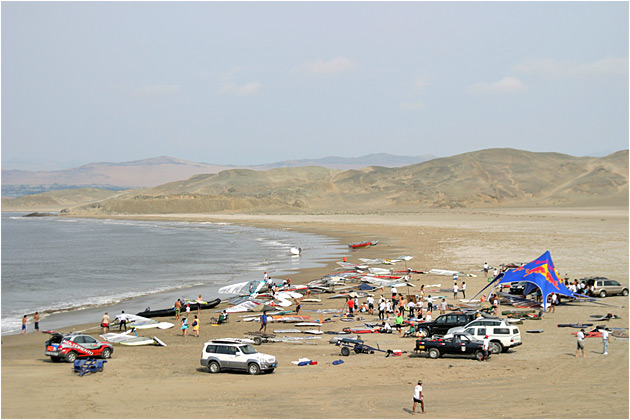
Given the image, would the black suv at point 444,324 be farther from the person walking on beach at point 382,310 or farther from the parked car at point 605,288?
the parked car at point 605,288

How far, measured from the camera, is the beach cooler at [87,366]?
21.6 metres

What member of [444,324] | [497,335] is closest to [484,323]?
[497,335]

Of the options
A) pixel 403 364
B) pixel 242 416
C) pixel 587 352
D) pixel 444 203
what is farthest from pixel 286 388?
pixel 444 203

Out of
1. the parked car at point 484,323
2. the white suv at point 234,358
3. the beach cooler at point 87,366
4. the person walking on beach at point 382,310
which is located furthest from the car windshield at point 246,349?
the person walking on beach at point 382,310

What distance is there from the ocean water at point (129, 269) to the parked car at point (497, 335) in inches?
831

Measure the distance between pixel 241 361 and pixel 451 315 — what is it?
33.3 ft

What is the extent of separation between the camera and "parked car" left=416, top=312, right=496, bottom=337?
26.0m

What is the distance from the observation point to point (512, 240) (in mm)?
68625

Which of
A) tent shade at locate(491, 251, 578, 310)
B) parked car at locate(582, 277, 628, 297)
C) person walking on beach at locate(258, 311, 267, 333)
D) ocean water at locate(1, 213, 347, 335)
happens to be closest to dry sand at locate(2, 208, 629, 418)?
person walking on beach at locate(258, 311, 267, 333)

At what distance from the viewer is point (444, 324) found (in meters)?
26.1

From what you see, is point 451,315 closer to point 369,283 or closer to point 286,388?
point 286,388

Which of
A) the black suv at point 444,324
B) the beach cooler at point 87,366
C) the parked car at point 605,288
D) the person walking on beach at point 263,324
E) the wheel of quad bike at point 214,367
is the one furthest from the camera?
the parked car at point 605,288

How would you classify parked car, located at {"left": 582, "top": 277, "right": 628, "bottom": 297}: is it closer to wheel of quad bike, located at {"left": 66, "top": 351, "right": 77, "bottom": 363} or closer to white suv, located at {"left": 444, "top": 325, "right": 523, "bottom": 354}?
white suv, located at {"left": 444, "top": 325, "right": 523, "bottom": 354}

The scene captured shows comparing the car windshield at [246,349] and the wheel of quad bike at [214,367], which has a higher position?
the car windshield at [246,349]
